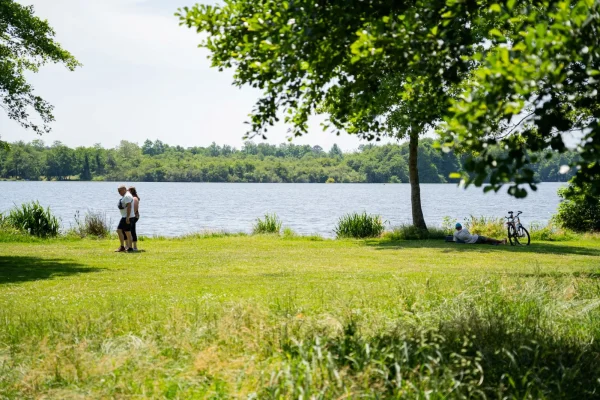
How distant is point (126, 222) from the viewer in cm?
1977

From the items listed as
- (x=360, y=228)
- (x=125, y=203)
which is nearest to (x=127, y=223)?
(x=125, y=203)

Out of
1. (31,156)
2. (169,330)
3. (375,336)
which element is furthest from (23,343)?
(31,156)

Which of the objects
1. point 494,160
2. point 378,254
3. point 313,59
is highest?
point 313,59

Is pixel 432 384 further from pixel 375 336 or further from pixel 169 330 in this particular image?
pixel 169 330

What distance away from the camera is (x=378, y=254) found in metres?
19.4

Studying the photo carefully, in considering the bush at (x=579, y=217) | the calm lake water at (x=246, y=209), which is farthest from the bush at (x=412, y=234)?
the calm lake water at (x=246, y=209)

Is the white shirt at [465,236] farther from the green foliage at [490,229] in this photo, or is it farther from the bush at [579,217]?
the bush at [579,217]

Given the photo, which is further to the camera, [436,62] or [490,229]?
[490,229]

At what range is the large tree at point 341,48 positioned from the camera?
6.24m

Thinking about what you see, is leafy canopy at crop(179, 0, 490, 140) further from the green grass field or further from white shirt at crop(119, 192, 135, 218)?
white shirt at crop(119, 192, 135, 218)

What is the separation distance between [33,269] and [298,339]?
33.9 ft

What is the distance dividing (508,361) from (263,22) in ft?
14.0

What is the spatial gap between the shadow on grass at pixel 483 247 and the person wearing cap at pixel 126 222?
792 cm

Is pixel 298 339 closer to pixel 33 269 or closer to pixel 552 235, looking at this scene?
pixel 33 269
